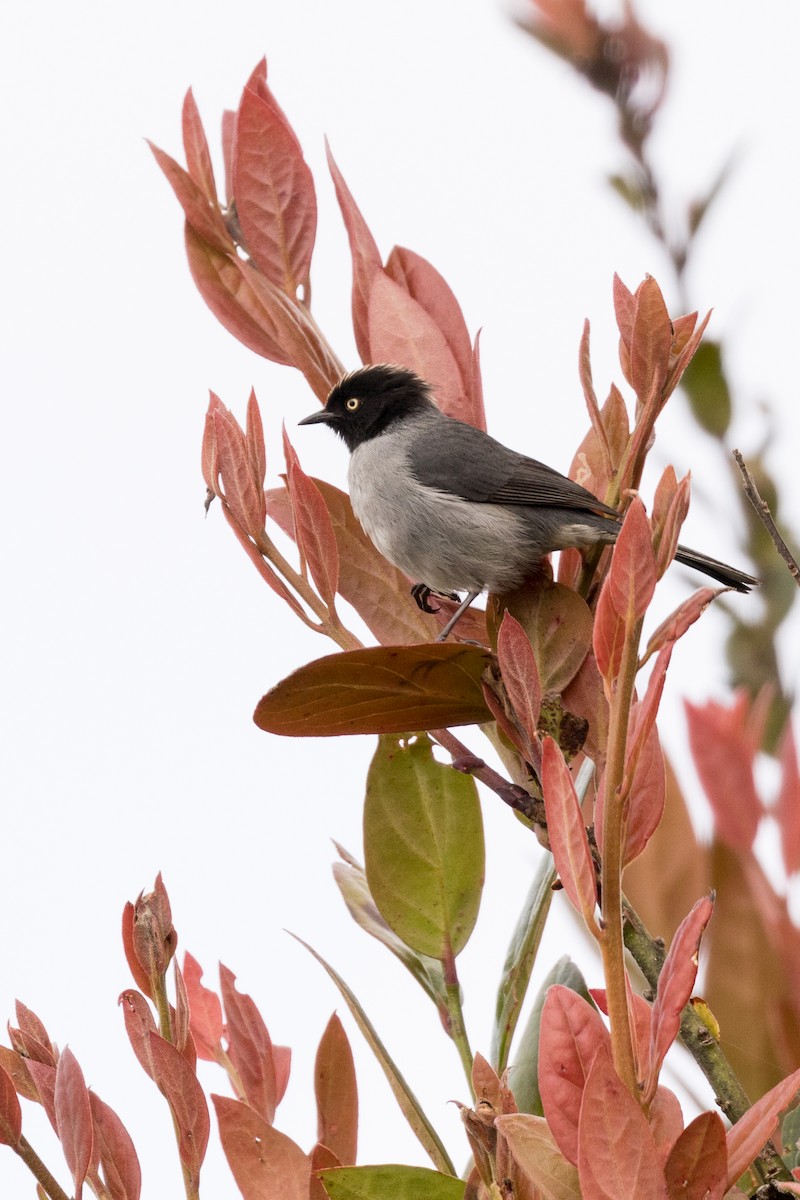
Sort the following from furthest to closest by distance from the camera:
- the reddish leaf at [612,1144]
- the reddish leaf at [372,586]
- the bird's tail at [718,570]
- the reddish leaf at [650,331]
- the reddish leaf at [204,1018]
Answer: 1. the bird's tail at [718,570]
2. the reddish leaf at [372,586]
3. the reddish leaf at [204,1018]
4. the reddish leaf at [650,331]
5. the reddish leaf at [612,1144]

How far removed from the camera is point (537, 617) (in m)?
1.50

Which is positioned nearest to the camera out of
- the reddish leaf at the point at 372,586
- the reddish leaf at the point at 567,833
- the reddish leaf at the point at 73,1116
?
the reddish leaf at the point at 567,833

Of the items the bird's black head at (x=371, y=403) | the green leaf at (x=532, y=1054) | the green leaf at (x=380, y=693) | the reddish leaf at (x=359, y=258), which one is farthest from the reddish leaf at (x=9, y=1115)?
the reddish leaf at (x=359, y=258)

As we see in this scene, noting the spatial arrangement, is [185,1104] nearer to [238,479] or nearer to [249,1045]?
[249,1045]

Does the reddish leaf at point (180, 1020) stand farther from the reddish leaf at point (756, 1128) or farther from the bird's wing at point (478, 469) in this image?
the bird's wing at point (478, 469)

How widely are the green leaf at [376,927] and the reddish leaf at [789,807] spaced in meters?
0.42

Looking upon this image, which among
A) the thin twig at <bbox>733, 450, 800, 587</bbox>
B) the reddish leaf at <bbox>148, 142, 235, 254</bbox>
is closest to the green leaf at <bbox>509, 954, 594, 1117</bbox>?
the thin twig at <bbox>733, 450, 800, 587</bbox>

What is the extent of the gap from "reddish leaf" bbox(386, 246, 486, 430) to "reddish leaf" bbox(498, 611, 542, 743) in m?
0.70

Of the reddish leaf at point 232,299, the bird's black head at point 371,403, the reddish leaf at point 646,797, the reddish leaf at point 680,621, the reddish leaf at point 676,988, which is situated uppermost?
the bird's black head at point 371,403

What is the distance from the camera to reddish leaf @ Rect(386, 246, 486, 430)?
189 centimetres

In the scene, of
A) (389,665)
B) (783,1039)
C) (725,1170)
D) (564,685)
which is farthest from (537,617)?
(725,1170)

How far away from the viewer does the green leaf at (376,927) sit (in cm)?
144

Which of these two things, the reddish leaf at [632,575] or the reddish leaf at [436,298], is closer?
the reddish leaf at [632,575]

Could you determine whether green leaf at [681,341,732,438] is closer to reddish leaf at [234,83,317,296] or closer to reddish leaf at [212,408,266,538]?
reddish leaf at [234,83,317,296]
